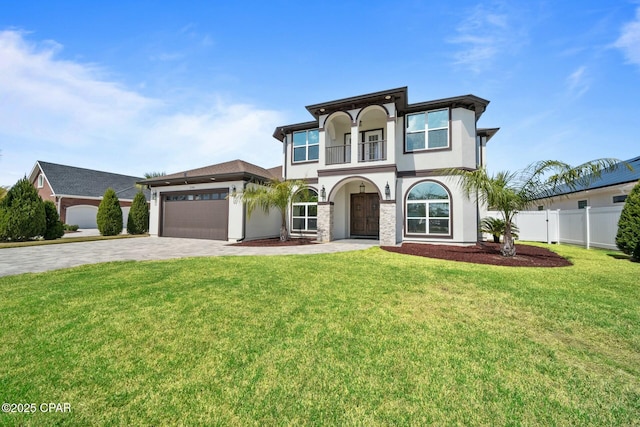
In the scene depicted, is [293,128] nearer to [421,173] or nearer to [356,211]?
[356,211]

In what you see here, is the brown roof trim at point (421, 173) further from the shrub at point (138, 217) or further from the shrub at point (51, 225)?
the shrub at point (51, 225)

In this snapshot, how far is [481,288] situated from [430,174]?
340 inches

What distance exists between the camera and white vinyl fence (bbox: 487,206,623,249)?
1035 cm

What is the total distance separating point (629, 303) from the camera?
4496mm

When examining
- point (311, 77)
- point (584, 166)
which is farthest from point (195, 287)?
point (584, 166)

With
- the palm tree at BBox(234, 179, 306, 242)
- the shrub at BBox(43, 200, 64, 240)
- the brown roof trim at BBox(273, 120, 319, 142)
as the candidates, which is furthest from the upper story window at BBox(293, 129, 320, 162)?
the shrub at BBox(43, 200, 64, 240)

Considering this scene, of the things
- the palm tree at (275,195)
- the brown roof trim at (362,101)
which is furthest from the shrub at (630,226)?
the palm tree at (275,195)

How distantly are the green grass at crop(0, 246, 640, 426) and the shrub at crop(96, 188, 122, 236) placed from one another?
1441cm

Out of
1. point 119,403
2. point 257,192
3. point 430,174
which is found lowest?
point 119,403

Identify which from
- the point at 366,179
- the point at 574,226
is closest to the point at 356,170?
the point at 366,179

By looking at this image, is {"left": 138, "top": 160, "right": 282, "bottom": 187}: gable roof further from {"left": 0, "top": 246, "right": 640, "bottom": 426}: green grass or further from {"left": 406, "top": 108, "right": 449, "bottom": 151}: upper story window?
{"left": 0, "top": 246, "right": 640, "bottom": 426}: green grass

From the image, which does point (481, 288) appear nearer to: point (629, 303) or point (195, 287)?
point (629, 303)

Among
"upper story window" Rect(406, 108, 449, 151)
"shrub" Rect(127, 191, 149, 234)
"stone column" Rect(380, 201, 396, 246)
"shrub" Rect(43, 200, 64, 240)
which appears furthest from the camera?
"shrub" Rect(127, 191, 149, 234)

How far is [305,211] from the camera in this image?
15.2 metres
